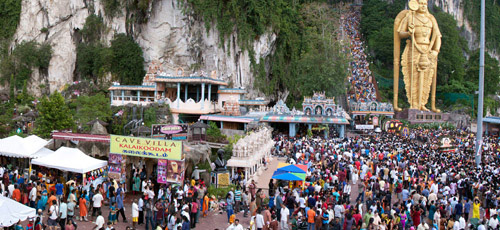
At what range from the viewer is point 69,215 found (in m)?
12.5

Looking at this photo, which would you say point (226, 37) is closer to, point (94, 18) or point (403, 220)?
point (94, 18)

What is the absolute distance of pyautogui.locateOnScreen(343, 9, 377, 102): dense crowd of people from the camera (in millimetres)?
43000

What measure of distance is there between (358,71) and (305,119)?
674 inches

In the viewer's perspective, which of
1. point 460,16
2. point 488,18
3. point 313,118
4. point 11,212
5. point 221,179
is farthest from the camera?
point 488,18

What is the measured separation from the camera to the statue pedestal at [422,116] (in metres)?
38.3

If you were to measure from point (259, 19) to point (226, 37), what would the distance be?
3.23m

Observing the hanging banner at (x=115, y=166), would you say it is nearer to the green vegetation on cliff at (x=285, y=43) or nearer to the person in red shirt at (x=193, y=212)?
the person in red shirt at (x=193, y=212)

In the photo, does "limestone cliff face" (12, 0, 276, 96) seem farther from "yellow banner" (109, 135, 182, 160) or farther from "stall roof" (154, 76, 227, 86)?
"yellow banner" (109, 135, 182, 160)

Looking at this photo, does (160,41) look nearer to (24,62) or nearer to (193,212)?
(24,62)

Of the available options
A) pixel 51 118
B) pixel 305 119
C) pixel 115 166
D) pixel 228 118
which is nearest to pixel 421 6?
pixel 305 119

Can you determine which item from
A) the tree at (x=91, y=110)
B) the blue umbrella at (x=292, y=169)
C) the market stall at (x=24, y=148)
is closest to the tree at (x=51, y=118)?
the tree at (x=91, y=110)

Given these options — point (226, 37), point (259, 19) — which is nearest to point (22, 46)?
point (226, 37)

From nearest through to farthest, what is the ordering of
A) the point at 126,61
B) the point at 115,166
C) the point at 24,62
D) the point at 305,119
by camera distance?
the point at 115,166 → the point at 305,119 → the point at 126,61 → the point at 24,62

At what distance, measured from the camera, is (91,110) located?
28984mm
